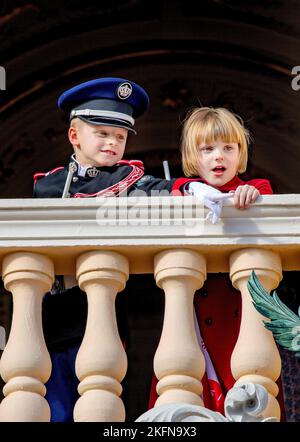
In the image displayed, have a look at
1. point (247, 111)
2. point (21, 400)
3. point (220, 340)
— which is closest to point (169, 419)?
point (21, 400)

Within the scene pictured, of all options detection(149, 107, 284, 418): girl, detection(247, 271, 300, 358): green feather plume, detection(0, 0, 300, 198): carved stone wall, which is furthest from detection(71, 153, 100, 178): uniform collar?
detection(0, 0, 300, 198): carved stone wall

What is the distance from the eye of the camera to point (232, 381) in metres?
3.99

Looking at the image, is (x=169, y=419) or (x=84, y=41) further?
(x=84, y=41)

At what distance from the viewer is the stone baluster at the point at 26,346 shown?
12.0 feet

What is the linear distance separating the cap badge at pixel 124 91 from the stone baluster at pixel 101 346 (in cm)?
99

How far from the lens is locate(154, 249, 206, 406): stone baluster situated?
367 centimetres

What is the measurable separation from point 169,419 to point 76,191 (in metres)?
1.24

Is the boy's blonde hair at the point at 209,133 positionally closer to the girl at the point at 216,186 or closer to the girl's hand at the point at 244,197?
the girl at the point at 216,186

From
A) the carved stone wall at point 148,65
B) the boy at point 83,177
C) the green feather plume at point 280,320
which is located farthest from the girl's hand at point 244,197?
the carved stone wall at point 148,65

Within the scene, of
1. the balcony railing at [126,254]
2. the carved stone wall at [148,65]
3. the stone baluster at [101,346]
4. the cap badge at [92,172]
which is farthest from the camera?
the carved stone wall at [148,65]

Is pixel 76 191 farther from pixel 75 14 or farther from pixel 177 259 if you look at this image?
pixel 75 14

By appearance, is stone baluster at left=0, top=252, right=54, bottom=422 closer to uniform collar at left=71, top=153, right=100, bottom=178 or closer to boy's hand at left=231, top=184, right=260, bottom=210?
boy's hand at left=231, top=184, right=260, bottom=210

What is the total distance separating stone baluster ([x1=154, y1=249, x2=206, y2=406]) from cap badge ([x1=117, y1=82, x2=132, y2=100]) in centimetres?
100

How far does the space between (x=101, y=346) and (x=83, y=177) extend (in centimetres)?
92
